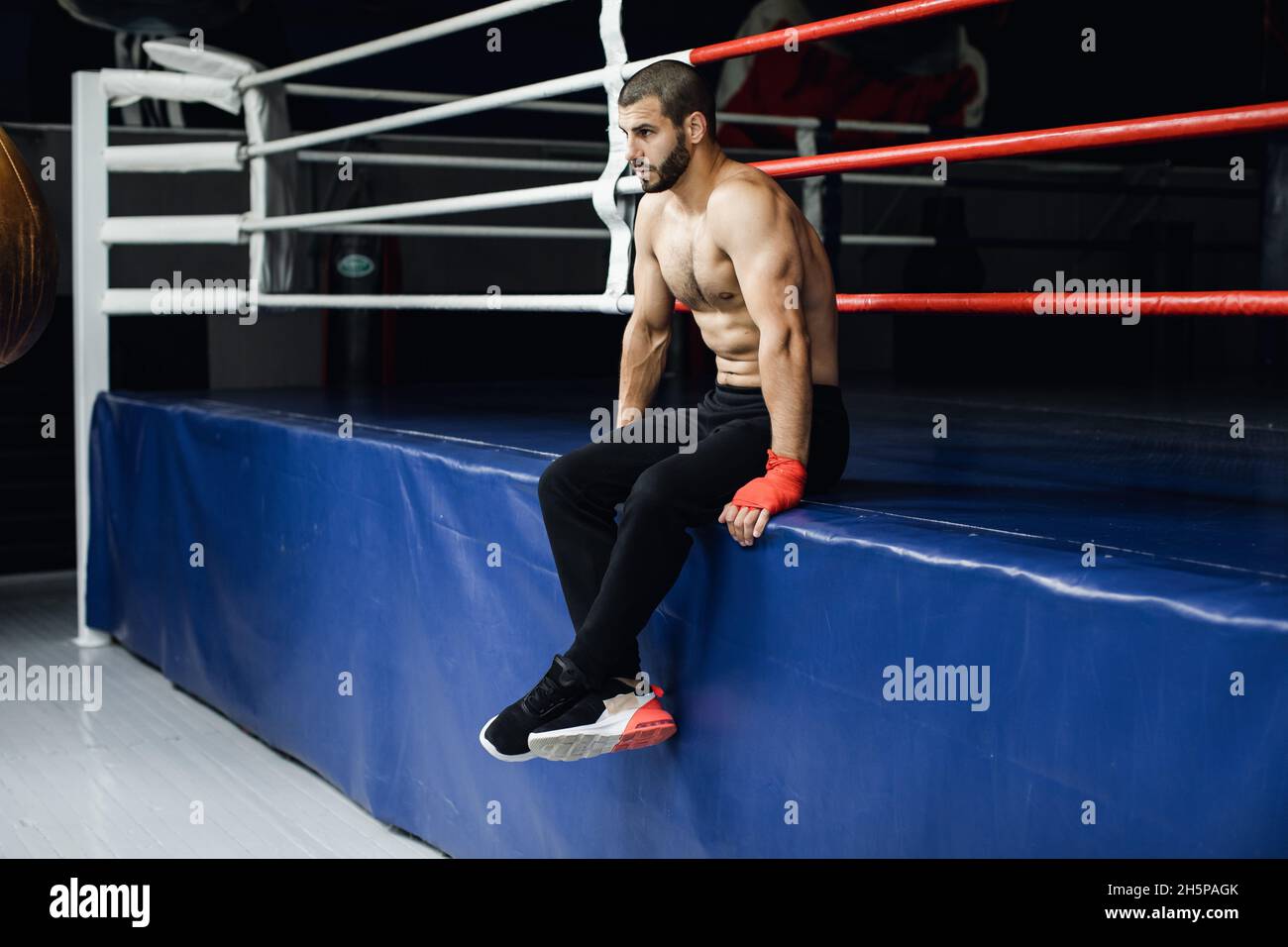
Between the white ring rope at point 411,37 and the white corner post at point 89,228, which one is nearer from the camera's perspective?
the white ring rope at point 411,37

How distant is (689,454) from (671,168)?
35 cm

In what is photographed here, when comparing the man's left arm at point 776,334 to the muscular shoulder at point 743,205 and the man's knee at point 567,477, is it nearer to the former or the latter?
the muscular shoulder at point 743,205

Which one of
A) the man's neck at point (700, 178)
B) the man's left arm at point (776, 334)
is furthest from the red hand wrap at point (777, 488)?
the man's neck at point (700, 178)

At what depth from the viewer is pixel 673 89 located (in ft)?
6.00

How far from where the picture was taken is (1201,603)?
1.27m

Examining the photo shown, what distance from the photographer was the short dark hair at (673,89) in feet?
6.00

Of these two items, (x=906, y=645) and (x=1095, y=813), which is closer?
(x=1095, y=813)

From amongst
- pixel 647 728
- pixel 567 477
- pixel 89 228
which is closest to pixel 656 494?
pixel 567 477

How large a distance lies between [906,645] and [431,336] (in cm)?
390

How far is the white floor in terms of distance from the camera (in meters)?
2.51

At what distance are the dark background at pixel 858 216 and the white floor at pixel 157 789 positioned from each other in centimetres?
159

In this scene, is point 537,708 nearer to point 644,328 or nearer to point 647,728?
point 647,728
